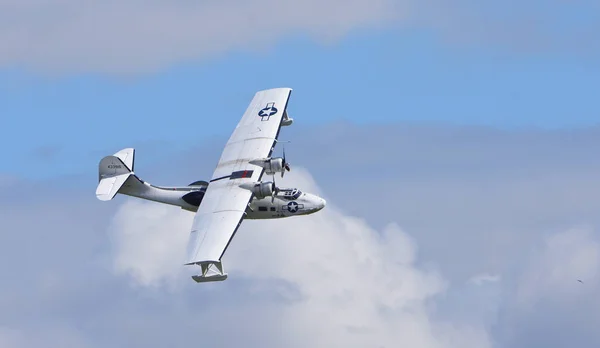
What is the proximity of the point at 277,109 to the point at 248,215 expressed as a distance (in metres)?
17.3

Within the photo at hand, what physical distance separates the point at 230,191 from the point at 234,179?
2.44m

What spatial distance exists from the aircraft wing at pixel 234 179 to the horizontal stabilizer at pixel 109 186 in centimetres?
945

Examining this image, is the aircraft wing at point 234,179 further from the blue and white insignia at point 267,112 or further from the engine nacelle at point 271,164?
the engine nacelle at point 271,164

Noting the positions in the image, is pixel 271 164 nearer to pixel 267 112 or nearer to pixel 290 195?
pixel 290 195

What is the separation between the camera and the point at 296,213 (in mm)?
159750

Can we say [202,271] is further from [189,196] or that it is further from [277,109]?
[277,109]

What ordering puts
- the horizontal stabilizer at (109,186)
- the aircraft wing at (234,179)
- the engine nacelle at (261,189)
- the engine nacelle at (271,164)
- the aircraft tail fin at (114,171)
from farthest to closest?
the aircraft tail fin at (114,171) < the engine nacelle at (271,164) < the horizontal stabilizer at (109,186) < the engine nacelle at (261,189) < the aircraft wing at (234,179)

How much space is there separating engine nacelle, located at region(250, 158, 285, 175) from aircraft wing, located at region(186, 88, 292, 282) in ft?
2.71

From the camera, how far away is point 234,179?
15738 centimetres

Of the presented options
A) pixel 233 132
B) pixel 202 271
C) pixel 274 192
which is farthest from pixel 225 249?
pixel 233 132

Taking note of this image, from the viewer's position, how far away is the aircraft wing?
475ft

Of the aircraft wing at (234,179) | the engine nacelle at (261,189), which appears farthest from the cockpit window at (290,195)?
the engine nacelle at (261,189)

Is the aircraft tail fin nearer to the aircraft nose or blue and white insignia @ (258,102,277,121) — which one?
blue and white insignia @ (258,102,277,121)

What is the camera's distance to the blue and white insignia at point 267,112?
17075 cm
